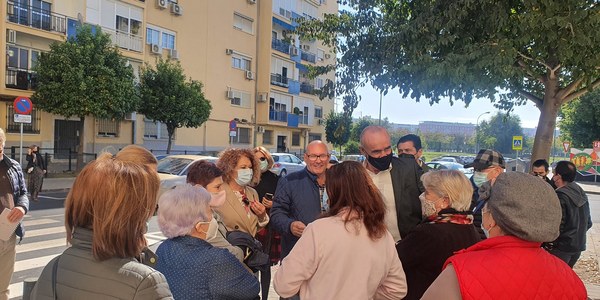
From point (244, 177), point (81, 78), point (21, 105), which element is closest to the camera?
point (244, 177)

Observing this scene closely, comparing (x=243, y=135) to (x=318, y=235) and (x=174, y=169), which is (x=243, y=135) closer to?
(x=174, y=169)

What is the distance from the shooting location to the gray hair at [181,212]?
2408mm

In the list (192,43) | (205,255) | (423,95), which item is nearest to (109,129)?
(192,43)

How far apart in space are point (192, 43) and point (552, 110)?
90.6 feet

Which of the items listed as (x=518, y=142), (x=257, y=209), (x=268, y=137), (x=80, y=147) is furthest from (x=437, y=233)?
(x=268, y=137)

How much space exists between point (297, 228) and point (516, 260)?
6.85ft

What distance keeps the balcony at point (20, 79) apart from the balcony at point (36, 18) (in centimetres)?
217

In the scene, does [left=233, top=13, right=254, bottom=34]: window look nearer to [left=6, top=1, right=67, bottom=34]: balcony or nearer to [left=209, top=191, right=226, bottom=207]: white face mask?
[left=6, top=1, right=67, bottom=34]: balcony

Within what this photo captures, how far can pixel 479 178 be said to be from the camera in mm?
4844

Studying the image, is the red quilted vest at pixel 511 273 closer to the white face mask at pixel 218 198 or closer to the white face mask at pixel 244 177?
the white face mask at pixel 218 198

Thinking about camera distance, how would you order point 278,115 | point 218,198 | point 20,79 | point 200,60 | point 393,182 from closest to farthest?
point 218,198
point 393,182
point 20,79
point 200,60
point 278,115

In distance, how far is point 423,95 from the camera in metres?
5.18

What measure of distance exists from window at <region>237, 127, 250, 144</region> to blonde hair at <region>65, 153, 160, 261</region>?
112ft

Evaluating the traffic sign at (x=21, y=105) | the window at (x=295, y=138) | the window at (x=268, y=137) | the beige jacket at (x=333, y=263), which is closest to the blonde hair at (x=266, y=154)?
the beige jacket at (x=333, y=263)
